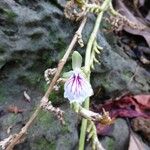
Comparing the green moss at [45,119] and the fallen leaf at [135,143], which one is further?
the fallen leaf at [135,143]

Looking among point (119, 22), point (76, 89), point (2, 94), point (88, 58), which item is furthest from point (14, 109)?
point (119, 22)

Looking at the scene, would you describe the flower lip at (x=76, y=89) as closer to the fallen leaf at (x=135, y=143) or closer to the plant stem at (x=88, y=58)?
the plant stem at (x=88, y=58)

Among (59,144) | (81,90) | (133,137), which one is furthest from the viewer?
(133,137)

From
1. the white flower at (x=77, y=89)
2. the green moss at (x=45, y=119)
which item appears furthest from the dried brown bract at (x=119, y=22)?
the white flower at (x=77, y=89)

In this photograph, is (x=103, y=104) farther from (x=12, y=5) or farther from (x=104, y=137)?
(x=12, y=5)

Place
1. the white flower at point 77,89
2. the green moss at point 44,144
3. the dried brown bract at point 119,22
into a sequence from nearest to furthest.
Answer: the white flower at point 77,89, the green moss at point 44,144, the dried brown bract at point 119,22

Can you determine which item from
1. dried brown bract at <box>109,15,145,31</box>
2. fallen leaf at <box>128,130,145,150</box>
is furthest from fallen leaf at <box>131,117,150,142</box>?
dried brown bract at <box>109,15,145,31</box>

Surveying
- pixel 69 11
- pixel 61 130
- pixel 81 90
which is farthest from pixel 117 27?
pixel 81 90
